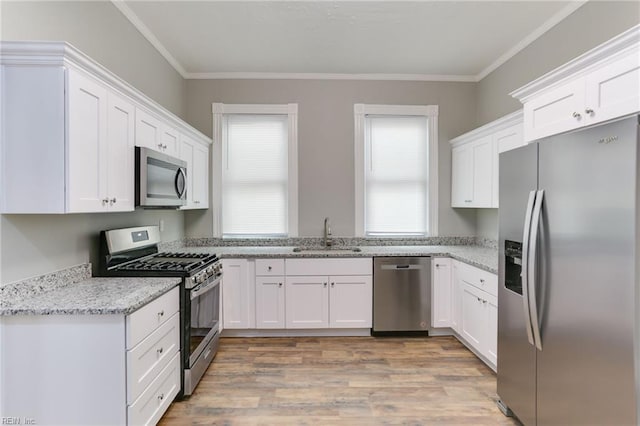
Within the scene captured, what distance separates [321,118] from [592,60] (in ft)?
8.94

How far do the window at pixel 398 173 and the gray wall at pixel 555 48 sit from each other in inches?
25.1

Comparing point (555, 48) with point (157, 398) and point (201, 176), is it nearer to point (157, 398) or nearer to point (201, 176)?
point (201, 176)

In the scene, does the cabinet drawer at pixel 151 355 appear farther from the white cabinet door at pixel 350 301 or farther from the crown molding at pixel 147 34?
the crown molding at pixel 147 34

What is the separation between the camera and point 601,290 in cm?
142

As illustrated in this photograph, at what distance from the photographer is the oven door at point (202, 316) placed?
235 centimetres

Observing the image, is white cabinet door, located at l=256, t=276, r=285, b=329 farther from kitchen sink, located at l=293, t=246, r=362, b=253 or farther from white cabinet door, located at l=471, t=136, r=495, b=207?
white cabinet door, located at l=471, t=136, r=495, b=207

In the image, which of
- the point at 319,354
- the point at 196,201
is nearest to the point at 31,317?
the point at 196,201

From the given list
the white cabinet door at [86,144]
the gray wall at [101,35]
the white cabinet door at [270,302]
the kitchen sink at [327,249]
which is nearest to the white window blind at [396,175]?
the kitchen sink at [327,249]

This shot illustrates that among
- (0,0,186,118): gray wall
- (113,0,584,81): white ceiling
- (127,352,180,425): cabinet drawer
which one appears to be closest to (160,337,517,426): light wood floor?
(127,352,180,425): cabinet drawer

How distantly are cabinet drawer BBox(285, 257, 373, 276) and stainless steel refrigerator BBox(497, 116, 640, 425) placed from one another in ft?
5.02

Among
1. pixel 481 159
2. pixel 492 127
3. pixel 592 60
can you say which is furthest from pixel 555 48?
pixel 592 60

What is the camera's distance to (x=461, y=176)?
3.74 m

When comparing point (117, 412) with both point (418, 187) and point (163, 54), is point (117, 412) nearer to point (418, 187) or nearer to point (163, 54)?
point (163, 54)

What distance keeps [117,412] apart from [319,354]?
5.84 feet
